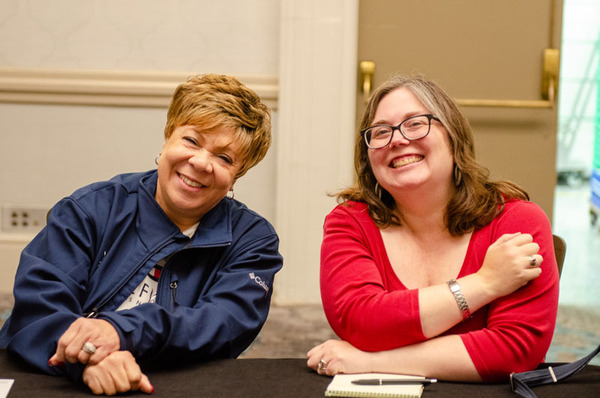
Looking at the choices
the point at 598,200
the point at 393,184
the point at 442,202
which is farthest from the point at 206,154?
the point at 598,200

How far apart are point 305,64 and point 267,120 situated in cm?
187

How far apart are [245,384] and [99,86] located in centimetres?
259

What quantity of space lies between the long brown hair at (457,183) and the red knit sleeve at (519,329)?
0.16 metres

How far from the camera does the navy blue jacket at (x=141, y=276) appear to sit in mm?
1359

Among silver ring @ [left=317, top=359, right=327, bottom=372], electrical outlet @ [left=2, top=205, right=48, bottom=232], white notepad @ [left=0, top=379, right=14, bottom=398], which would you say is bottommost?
electrical outlet @ [left=2, top=205, right=48, bottom=232]

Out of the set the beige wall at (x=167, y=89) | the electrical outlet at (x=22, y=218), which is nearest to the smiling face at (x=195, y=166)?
the beige wall at (x=167, y=89)

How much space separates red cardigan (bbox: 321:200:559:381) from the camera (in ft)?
4.46

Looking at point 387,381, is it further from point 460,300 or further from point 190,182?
point 190,182

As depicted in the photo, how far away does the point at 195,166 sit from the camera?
4.99 feet

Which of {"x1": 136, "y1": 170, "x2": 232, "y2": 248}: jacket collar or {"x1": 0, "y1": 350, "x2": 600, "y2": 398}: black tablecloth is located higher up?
{"x1": 136, "y1": 170, "x2": 232, "y2": 248}: jacket collar

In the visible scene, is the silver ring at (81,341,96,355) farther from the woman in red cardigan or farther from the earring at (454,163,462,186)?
the earring at (454,163,462,186)

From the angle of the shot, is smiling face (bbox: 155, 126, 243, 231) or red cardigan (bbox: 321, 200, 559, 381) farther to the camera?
smiling face (bbox: 155, 126, 243, 231)

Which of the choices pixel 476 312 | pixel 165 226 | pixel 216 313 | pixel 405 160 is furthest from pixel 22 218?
pixel 476 312

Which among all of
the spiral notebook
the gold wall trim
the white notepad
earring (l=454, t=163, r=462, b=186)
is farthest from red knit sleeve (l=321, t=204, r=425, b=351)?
the gold wall trim
